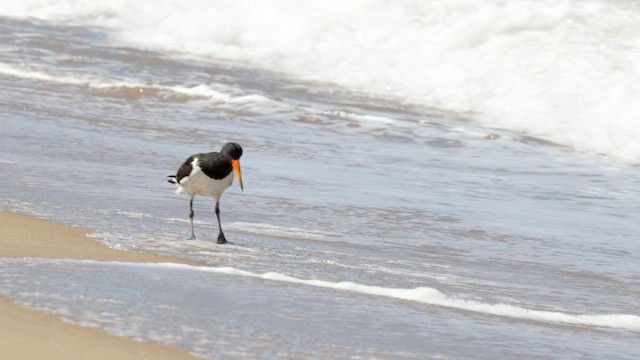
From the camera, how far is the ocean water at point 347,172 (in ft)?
16.9

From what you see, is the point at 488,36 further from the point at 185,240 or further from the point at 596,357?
the point at 596,357

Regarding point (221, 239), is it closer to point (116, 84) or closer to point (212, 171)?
point (212, 171)

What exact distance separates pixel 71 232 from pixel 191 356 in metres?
2.56

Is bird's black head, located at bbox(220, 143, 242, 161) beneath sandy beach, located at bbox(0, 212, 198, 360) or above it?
above

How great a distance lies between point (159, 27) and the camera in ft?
76.5

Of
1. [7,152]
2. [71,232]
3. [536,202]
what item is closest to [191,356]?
[71,232]

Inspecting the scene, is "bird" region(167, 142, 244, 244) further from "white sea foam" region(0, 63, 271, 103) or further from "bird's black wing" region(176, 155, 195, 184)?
"white sea foam" region(0, 63, 271, 103)

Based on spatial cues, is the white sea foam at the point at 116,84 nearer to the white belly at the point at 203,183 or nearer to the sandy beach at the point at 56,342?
the white belly at the point at 203,183

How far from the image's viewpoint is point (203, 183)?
7707 mm

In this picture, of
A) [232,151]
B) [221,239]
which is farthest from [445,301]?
[232,151]

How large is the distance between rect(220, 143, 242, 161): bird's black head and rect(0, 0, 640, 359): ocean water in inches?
18.1

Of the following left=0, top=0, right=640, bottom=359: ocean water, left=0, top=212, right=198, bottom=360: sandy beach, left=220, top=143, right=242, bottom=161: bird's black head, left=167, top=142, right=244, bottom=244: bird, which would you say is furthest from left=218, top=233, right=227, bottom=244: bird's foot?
left=0, top=212, right=198, bottom=360: sandy beach

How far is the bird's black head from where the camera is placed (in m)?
7.55

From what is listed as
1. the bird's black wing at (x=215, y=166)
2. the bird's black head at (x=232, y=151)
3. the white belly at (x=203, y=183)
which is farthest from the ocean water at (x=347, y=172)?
the bird's black head at (x=232, y=151)
